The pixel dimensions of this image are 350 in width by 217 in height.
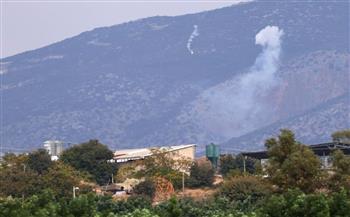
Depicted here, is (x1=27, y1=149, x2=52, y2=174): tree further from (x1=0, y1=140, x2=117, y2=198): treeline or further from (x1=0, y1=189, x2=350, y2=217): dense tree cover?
(x1=0, y1=189, x2=350, y2=217): dense tree cover

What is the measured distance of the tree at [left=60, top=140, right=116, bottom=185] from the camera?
227ft

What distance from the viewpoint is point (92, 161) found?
69625 mm

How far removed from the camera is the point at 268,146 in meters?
42.3

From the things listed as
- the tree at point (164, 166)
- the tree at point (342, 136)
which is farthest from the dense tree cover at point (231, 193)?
the tree at point (342, 136)

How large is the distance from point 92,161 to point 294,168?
3027 centimetres

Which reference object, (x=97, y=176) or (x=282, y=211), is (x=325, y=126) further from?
(x=282, y=211)

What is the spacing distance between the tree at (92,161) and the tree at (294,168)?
2778cm

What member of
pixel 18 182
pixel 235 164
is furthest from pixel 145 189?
pixel 235 164

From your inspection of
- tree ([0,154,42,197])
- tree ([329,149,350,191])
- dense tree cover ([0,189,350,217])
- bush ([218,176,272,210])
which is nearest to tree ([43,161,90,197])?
tree ([0,154,42,197])

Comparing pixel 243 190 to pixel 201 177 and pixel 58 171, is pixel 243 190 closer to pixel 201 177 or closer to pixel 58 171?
pixel 58 171

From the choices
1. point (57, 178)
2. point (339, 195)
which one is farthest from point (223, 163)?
point (339, 195)

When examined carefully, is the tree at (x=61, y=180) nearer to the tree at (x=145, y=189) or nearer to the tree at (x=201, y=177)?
the tree at (x=145, y=189)

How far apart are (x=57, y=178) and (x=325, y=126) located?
143 m

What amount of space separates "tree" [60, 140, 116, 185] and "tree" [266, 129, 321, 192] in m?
27.8
